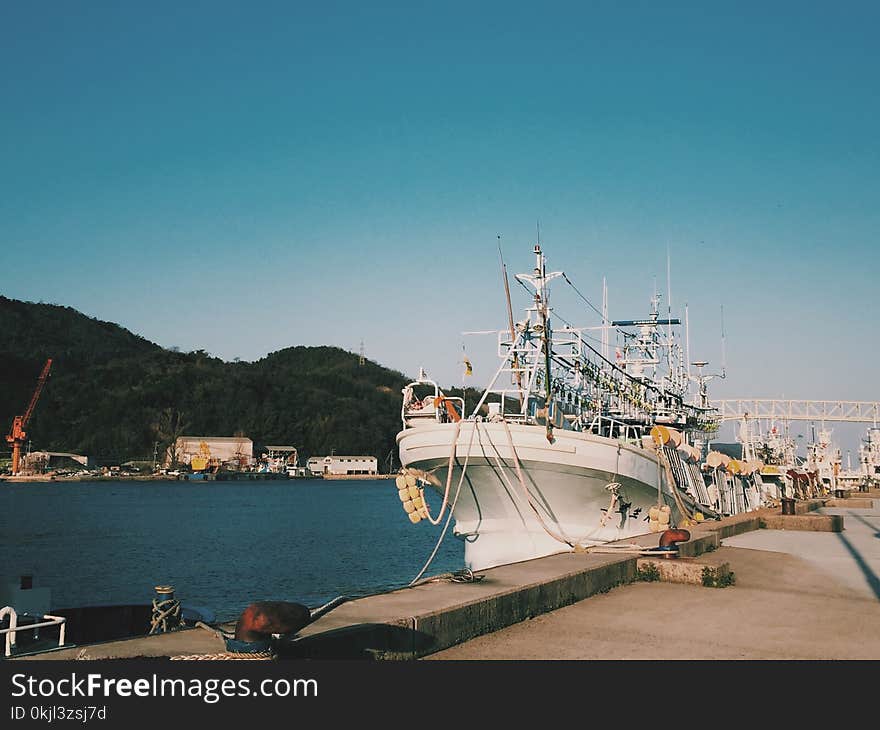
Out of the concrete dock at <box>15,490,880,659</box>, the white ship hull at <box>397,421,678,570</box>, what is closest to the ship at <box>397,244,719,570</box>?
the white ship hull at <box>397,421,678,570</box>

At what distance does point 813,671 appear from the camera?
846 centimetres

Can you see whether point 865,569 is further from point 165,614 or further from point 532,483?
point 165,614

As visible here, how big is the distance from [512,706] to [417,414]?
23.6 meters

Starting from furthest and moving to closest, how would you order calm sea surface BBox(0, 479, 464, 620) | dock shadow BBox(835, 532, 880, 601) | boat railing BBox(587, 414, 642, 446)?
calm sea surface BBox(0, 479, 464, 620) → boat railing BBox(587, 414, 642, 446) → dock shadow BBox(835, 532, 880, 601)

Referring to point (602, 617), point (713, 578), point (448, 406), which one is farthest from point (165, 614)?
point (448, 406)

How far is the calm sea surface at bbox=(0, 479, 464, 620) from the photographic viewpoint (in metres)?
39.4

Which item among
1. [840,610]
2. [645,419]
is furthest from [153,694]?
[645,419]

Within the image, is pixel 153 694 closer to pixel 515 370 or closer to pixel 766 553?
pixel 766 553

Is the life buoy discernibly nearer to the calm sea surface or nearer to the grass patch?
the calm sea surface

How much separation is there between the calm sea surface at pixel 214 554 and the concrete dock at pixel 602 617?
61.9 feet

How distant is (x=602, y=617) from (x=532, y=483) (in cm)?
1517

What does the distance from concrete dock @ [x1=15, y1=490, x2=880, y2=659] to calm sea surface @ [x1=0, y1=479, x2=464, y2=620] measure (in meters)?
18.9

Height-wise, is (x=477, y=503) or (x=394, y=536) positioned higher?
(x=477, y=503)

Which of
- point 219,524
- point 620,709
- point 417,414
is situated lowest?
point 219,524
